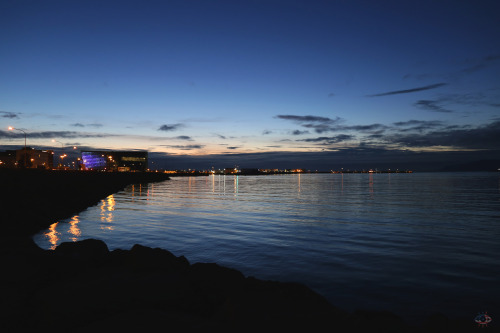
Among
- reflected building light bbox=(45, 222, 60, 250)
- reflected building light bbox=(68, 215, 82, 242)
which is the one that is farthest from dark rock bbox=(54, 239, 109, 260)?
reflected building light bbox=(68, 215, 82, 242)

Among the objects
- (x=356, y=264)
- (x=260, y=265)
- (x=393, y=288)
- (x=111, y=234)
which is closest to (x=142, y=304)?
(x=260, y=265)

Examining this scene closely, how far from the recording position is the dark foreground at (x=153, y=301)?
5.98m

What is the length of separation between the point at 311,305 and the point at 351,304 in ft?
10.1

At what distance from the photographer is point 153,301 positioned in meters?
7.07

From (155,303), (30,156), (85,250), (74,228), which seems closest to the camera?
(155,303)

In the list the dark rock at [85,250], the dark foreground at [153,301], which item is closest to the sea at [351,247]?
the dark foreground at [153,301]

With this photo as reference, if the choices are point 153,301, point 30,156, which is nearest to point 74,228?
point 153,301

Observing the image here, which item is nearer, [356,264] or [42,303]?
[42,303]

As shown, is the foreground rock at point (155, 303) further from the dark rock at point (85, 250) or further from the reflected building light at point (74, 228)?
the reflected building light at point (74, 228)

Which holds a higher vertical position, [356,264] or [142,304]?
[142,304]

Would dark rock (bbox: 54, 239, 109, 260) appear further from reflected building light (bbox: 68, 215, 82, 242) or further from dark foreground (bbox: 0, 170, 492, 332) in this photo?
reflected building light (bbox: 68, 215, 82, 242)

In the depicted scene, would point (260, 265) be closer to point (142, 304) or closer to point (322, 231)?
point (142, 304)

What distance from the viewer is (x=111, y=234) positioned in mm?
20391

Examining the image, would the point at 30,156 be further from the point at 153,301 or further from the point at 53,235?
the point at 153,301
